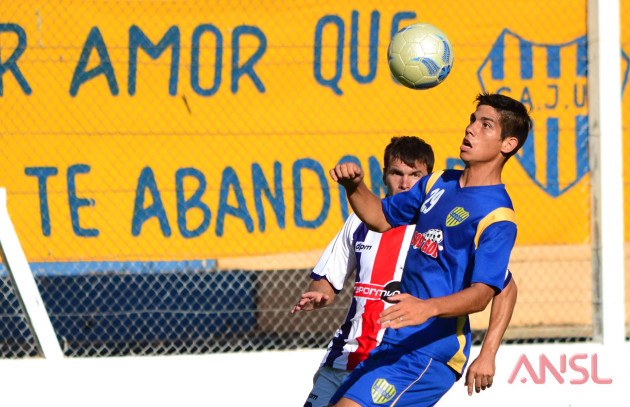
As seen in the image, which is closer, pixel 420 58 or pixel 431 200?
pixel 431 200

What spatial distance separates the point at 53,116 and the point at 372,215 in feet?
11.1

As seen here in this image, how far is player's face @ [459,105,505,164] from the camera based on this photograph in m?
3.36

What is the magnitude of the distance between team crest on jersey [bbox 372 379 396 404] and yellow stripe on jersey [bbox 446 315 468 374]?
0.28 m

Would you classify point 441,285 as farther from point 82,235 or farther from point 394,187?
point 82,235

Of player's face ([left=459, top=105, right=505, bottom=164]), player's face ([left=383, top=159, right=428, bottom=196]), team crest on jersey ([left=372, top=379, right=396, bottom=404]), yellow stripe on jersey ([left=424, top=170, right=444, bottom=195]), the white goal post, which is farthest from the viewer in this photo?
the white goal post

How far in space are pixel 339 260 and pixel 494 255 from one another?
116 centimetres

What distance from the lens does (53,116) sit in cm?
606

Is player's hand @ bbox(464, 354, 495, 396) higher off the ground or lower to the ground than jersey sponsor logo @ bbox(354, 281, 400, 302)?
lower

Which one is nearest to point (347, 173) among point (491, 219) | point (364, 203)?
point (364, 203)

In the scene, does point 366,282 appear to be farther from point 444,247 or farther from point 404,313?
point 404,313

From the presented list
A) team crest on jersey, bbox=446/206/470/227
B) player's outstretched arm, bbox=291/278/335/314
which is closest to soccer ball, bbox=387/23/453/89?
team crest on jersey, bbox=446/206/470/227

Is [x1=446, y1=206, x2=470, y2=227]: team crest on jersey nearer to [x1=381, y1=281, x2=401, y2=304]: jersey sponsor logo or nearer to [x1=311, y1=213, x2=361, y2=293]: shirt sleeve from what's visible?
[x1=381, y1=281, x2=401, y2=304]: jersey sponsor logo

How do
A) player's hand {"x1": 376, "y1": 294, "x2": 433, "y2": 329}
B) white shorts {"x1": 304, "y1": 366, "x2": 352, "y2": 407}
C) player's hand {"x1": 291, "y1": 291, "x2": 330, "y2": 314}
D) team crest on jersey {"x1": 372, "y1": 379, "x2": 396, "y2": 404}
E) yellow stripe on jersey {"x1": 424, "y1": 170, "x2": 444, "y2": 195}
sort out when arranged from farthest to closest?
1. white shorts {"x1": 304, "y1": 366, "x2": 352, "y2": 407}
2. player's hand {"x1": 291, "y1": 291, "x2": 330, "y2": 314}
3. yellow stripe on jersey {"x1": 424, "y1": 170, "x2": 444, "y2": 195}
4. team crest on jersey {"x1": 372, "y1": 379, "x2": 396, "y2": 404}
5. player's hand {"x1": 376, "y1": 294, "x2": 433, "y2": 329}

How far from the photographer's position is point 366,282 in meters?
3.86
